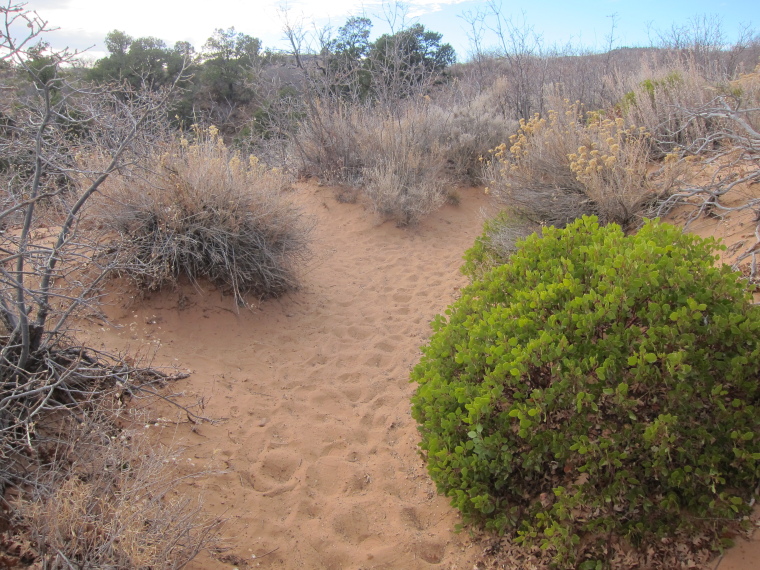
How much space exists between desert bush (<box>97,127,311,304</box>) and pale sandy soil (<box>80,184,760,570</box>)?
9.3 inches

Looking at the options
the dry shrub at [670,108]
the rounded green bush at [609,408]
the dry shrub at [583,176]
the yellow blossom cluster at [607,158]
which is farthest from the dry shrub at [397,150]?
the rounded green bush at [609,408]

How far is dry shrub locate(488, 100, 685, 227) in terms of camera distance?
4836 millimetres

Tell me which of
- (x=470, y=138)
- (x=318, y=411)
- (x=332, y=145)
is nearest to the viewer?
(x=318, y=411)

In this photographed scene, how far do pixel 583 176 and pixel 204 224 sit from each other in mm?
3455

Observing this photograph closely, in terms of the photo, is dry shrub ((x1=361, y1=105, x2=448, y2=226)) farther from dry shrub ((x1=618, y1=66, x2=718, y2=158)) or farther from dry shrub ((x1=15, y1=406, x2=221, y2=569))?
dry shrub ((x1=15, y1=406, x2=221, y2=569))

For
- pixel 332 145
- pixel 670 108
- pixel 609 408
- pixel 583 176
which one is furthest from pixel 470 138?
pixel 609 408

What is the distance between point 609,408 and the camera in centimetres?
216

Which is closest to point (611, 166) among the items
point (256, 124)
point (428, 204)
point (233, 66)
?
point (428, 204)

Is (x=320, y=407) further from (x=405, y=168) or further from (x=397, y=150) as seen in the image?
(x=397, y=150)

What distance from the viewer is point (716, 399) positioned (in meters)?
2.00

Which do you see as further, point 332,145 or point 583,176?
point 332,145

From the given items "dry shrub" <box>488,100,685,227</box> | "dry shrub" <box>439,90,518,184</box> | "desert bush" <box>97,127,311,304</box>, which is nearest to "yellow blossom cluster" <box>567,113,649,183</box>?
"dry shrub" <box>488,100,685,227</box>

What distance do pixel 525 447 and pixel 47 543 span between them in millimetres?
1864

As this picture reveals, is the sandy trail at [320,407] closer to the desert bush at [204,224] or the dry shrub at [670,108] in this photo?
the desert bush at [204,224]
